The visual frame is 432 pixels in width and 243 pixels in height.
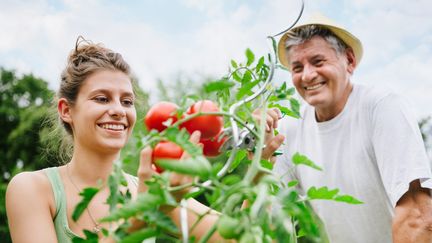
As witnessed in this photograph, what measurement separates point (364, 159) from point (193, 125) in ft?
5.24

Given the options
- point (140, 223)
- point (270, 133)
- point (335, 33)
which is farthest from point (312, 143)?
point (140, 223)

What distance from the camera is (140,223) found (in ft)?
4.32

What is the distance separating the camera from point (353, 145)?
2.67m

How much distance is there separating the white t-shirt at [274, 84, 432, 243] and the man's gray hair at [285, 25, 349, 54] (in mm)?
299

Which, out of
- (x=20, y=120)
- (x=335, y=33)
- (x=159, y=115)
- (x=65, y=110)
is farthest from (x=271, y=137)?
(x=20, y=120)

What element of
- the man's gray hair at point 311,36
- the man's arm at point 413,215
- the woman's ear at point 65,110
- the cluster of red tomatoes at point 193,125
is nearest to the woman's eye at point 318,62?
the man's gray hair at point 311,36

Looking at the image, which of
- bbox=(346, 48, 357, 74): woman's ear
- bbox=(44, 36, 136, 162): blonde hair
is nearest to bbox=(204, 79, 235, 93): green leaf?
bbox=(44, 36, 136, 162): blonde hair

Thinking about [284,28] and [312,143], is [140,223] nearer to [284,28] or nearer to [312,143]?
[284,28]

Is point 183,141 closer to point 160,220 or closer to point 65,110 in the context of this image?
point 160,220

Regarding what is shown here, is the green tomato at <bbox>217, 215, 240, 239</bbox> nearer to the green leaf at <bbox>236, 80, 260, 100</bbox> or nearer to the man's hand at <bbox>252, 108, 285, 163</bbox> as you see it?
the green leaf at <bbox>236, 80, 260, 100</bbox>

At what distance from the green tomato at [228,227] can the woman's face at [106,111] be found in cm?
113

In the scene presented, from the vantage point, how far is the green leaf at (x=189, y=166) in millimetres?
831

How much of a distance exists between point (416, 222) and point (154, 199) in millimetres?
1814

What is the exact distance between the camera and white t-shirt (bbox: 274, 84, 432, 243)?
7.66 feet
